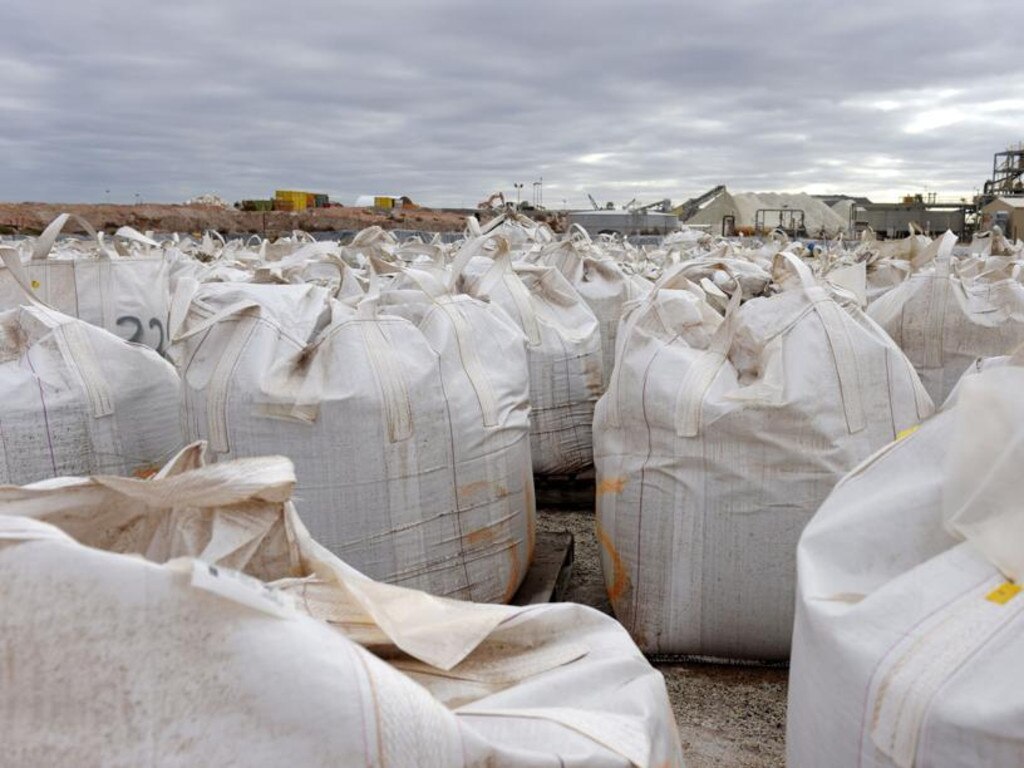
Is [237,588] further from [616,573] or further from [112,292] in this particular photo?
[112,292]

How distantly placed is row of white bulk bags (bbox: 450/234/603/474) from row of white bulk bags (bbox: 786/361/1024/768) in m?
1.81

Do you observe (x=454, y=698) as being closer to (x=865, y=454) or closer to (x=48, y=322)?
(x=865, y=454)

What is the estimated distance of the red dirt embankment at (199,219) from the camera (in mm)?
12148

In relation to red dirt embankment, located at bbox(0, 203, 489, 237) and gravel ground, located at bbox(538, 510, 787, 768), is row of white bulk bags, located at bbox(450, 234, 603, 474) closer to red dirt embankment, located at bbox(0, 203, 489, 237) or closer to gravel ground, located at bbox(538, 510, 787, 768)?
gravel ground, located at bbox(538, 510, 787, 768)

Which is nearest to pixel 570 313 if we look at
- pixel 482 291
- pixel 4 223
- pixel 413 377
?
pixel 482 291

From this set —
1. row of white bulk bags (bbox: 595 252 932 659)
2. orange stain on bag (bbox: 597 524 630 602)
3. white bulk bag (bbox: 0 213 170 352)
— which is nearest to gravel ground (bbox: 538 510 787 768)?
row of white bulk bags (bbox: 595 252 932 659)

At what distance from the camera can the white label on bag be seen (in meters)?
0.72

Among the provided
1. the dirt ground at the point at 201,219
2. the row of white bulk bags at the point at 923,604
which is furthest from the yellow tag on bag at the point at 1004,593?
the dirt ground at the point at 201,219

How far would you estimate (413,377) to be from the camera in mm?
1936

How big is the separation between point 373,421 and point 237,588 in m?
1.16

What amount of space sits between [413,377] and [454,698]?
1031mm

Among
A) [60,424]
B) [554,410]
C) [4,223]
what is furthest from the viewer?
[4,223]

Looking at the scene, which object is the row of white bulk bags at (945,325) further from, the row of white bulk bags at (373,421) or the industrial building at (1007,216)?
the industrial building at (1007,216)

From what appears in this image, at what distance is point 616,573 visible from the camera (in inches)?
84.5
